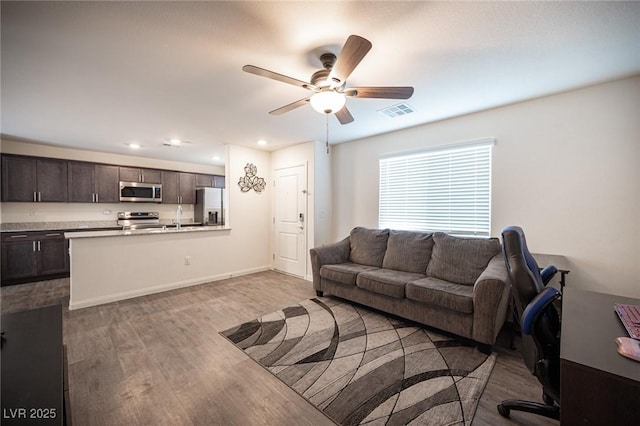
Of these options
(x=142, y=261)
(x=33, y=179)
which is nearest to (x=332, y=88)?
(x=142, y=261)

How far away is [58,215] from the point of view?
4969 mm

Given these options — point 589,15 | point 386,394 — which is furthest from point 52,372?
point 589,15

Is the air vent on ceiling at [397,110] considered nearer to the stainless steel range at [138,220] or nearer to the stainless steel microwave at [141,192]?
the stainless steel microwave at [141,192]

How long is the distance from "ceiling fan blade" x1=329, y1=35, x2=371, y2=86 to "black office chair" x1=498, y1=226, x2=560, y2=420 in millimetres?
1381

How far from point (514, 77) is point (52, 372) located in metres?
3.64

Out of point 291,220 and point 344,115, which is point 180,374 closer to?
point 344,115

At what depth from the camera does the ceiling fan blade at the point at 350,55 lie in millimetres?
1457

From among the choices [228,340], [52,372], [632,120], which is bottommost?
[228,340]

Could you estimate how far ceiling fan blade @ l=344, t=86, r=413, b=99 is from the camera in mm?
1954

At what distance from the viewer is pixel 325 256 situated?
366cm

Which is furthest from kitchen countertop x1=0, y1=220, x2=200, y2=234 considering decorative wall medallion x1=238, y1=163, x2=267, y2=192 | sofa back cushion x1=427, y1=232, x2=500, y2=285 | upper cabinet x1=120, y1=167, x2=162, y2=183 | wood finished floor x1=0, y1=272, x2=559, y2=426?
sofa back cushion x1=427, y1=232, x2=500, y2=285

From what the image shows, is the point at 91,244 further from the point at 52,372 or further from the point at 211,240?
the point at 52,372

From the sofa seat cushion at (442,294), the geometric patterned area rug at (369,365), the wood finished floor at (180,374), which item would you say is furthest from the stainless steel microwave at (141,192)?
the sofa seat cushion at (442,294)

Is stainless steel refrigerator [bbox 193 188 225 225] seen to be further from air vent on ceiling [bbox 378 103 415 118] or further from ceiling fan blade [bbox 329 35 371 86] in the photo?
ceiling fan blade [bbox 329 35 371 86]
